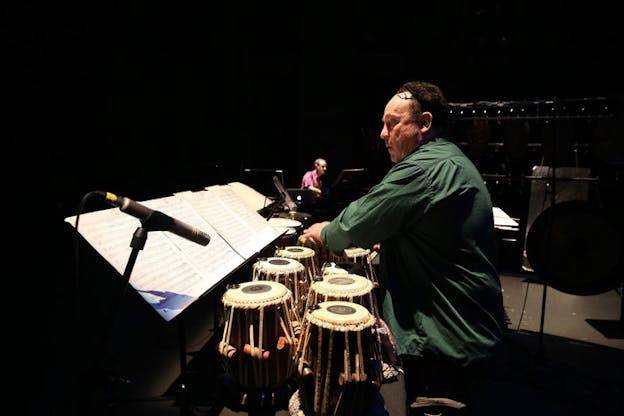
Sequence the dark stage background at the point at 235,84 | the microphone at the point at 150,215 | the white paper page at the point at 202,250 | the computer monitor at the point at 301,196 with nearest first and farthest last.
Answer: the microphone at the point at 150,215 → the white paper page at the point at 202,250 → the dark stage background at the point at 235,84 → the computer monitor at the point at 301,196

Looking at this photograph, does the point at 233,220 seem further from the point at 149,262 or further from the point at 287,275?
the point at 149,262

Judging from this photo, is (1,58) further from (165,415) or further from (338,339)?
(165,415)

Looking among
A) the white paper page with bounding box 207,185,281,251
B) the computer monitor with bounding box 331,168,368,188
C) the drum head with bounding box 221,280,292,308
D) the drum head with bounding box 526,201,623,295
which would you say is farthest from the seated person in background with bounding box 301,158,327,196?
the drum head with bounding box 221,280,292,308

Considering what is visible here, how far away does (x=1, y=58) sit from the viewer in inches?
63.7

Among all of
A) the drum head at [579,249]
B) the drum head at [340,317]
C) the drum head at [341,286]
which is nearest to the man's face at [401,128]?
the drum head at [341,286]

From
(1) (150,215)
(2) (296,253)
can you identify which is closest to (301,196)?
(2) (296,253)

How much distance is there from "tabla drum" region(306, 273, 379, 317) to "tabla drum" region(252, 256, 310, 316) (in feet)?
0.60

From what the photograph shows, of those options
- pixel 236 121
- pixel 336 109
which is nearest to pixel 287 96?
pixel 336 109

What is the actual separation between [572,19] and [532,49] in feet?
2.85

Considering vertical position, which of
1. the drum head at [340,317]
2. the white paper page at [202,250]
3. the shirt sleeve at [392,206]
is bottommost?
the drum head at [340,317]

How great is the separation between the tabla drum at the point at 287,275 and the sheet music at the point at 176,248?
12 centimetres

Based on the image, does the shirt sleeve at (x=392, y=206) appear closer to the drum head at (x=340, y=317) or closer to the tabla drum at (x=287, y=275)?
the drum head at (x=340, y=317)

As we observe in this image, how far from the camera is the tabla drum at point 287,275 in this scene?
79.8 inches

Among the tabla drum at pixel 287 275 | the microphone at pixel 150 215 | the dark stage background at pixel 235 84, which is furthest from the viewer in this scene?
the tabla drum at pixel 287 275
